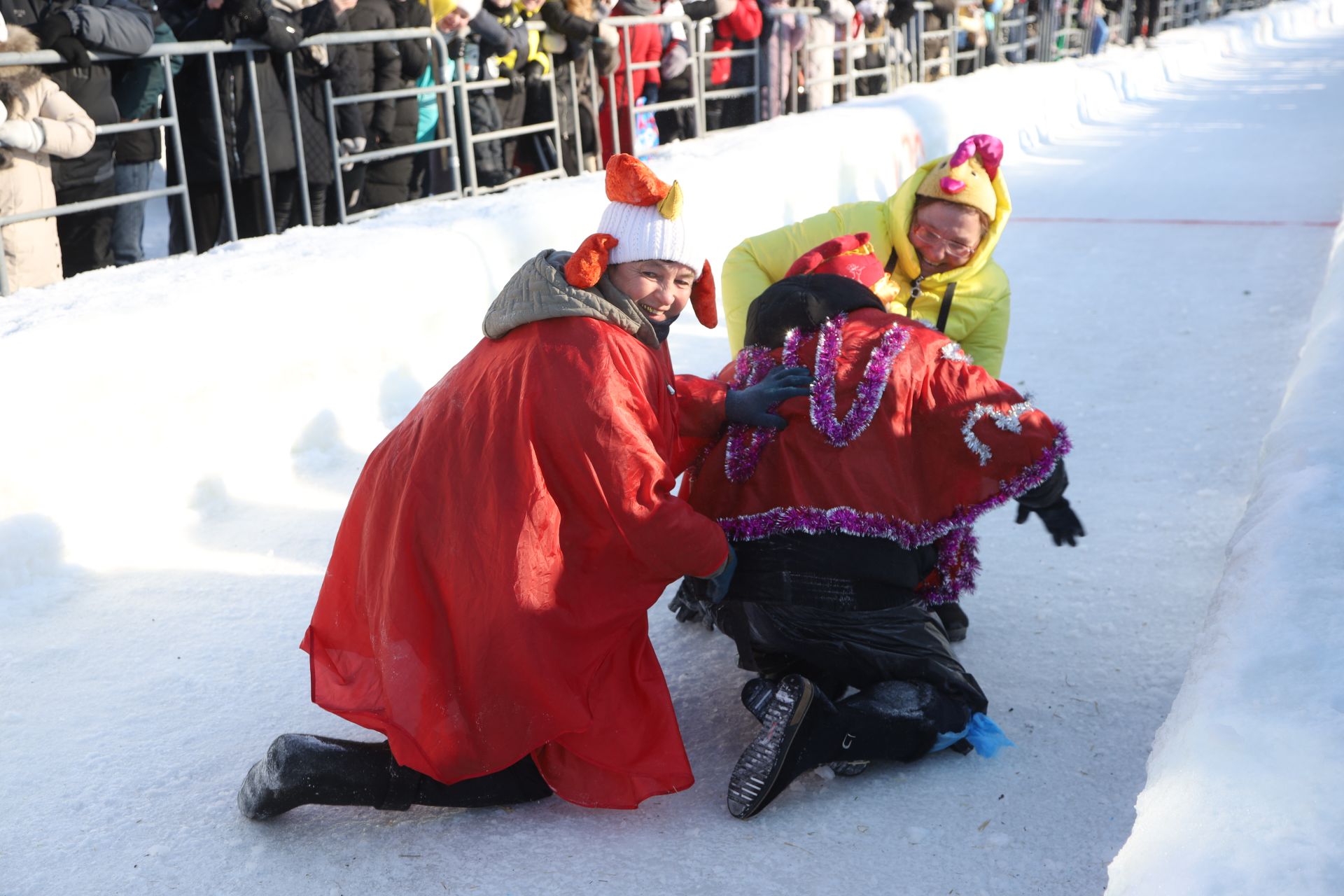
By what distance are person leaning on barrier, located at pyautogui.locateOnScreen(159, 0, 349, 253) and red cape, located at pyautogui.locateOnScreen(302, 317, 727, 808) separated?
3089 mm

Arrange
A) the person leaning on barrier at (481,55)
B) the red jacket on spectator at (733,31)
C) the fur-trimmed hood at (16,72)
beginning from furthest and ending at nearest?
the red jacket on spectator at (733,31), the person leaning on barrier at (481,55), the fur-trimmed hood at (16,72)

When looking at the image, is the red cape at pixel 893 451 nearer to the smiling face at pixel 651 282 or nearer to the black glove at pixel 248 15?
the smiling face at pixel 651 282

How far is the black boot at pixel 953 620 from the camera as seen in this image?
2.90m

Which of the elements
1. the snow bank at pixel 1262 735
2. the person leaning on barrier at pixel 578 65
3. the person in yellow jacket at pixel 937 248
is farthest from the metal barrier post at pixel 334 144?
the snow bank at pixel 1262 735

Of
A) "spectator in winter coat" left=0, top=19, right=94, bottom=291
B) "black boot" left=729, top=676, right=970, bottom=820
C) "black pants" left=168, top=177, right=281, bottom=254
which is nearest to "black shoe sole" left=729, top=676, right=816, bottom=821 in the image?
"black boot" left=729, top=676, right=970, bottom=820

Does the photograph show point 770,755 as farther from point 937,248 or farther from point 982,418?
point 937,248

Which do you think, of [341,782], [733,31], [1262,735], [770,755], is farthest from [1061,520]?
[733,31]

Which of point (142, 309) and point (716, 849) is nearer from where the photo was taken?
point (716, 849)

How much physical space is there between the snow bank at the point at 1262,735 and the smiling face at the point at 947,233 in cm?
101

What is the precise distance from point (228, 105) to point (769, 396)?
340cm

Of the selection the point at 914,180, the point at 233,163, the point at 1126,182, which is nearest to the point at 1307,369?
the point at 914,180

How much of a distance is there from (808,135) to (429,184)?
235 centimetres

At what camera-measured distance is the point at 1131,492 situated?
3848mm

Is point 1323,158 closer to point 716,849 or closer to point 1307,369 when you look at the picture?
point 1307,369
